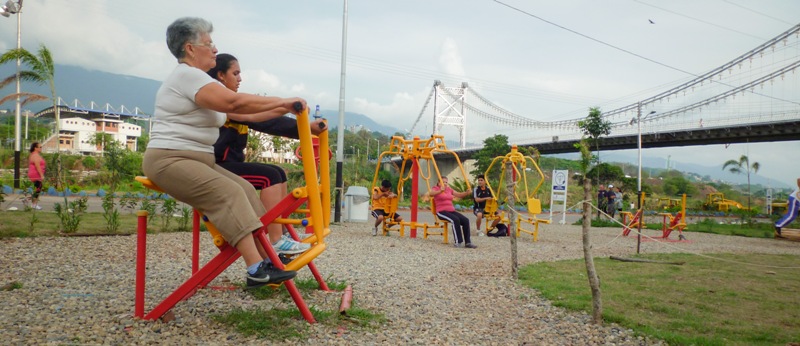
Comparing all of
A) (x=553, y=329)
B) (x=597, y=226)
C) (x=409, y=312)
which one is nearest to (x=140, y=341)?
(x=409, y=312)

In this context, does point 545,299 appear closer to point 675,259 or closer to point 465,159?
point 675,259

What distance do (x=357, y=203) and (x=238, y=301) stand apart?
10384mm

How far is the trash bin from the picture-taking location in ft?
46.5

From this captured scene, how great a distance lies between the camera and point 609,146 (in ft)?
137

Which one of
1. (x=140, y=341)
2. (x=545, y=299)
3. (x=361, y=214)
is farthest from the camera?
(x=361, y=214)

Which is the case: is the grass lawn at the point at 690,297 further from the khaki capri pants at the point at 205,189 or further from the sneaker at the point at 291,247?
the khaki capri pants at the point at 205,189

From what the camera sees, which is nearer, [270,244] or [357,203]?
[270,244]

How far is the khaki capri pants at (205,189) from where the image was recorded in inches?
117

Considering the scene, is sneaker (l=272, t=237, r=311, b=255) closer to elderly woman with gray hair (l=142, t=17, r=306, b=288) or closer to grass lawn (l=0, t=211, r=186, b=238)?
elderly woman with gray hair (l=142, t=17, r=306, b=288)

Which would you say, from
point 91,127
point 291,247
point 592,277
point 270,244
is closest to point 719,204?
point 592,277

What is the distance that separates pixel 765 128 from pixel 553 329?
3367 cm

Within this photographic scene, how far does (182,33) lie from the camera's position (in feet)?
10.3

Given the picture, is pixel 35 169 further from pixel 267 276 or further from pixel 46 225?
pixel 267 276

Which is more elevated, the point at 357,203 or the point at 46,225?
the point at 357,203
